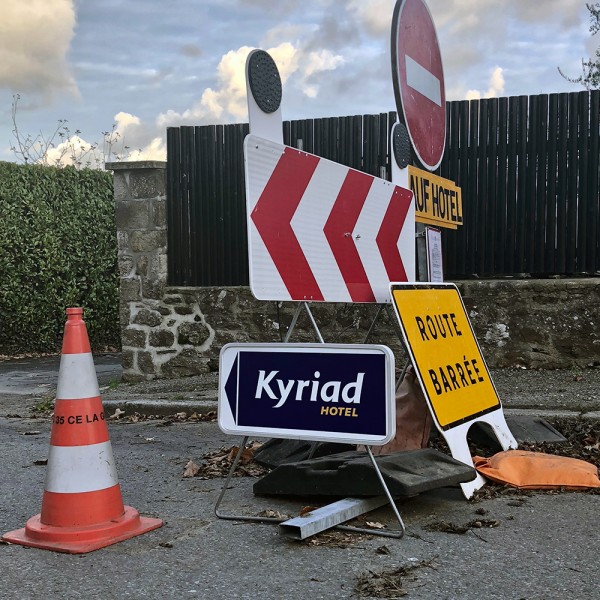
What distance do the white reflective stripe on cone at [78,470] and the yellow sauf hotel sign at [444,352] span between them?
1.61m

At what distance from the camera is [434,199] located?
228 inches

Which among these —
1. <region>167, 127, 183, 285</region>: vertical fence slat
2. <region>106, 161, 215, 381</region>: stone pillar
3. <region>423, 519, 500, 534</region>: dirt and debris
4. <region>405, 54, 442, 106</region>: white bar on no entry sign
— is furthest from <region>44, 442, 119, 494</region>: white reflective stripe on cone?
<region>167, 127, 183, 285</region>: vertical fence slat

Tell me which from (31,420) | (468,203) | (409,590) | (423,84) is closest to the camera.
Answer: (409,590)

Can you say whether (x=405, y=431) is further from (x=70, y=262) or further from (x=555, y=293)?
(x=70, y=262)

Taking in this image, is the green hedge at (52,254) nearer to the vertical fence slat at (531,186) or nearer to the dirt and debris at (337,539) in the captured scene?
the vertical fence slat at (531,186)

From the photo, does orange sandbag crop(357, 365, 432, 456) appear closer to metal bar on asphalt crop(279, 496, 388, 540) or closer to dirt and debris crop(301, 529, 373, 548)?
metal bar on asphalt crop(279, 496, 388, 540)

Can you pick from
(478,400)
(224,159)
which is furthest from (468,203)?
(478,400)

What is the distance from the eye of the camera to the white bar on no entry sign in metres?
5.38

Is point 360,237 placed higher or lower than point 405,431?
higher

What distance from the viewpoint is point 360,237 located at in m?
4.71

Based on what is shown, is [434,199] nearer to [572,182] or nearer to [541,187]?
[541,187]

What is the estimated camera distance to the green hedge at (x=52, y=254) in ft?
43.5

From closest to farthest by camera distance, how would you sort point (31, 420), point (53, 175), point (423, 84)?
point (423, 84) → point (31, 420) → point (53, 175)

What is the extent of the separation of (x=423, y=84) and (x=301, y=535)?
3.40 m
